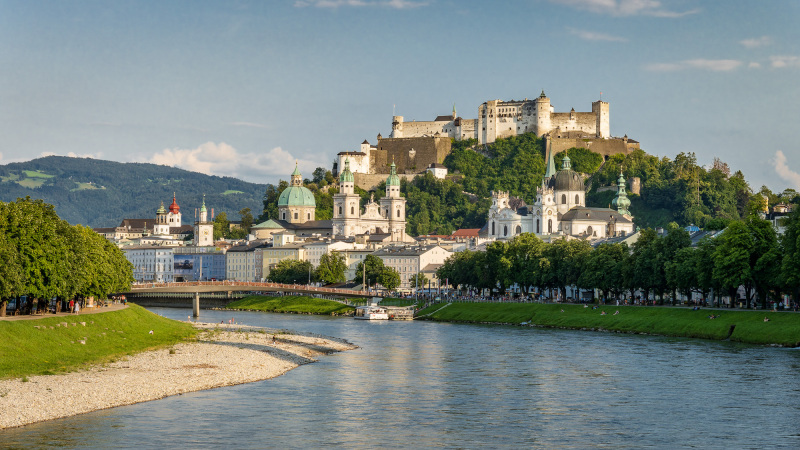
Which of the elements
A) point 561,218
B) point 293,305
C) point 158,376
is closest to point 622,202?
point 561,218

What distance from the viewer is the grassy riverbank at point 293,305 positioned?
393ft

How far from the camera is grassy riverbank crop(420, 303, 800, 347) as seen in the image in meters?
64.3

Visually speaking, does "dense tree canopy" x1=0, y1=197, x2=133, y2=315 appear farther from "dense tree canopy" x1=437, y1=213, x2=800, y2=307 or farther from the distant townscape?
the distant townscape

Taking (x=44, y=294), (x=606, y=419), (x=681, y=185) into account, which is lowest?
(x=606, y=419)

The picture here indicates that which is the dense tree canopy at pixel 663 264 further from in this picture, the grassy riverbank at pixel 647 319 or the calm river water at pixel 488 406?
the calm river water at pixel 488 406

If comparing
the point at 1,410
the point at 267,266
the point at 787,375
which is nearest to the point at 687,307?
the point at 787,375

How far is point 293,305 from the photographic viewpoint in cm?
12544

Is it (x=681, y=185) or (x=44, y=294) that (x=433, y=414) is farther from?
(x=681, y=185)

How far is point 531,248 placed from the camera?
11162 cm

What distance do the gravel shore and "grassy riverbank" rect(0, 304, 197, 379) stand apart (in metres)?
1.23

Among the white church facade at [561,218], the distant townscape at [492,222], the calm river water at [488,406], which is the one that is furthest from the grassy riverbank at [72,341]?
the white church facade at [561,218]

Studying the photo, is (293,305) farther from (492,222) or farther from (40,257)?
(40,257)

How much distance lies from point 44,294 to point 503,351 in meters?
25.3

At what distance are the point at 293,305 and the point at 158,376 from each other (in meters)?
79.2
